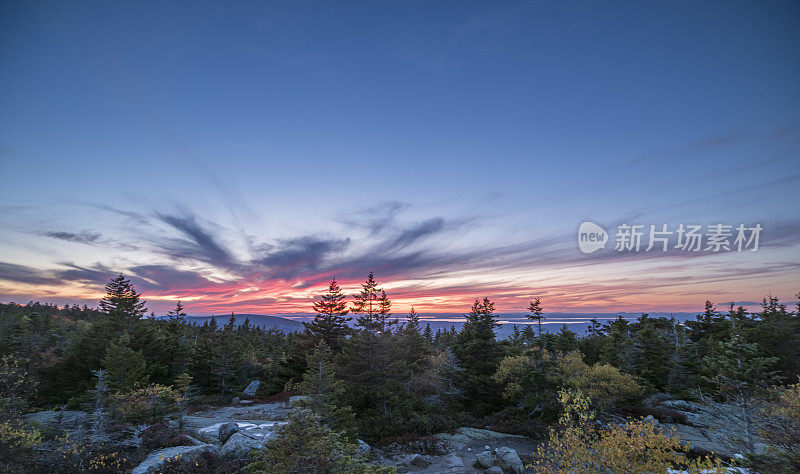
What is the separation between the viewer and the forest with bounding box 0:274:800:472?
12102mm

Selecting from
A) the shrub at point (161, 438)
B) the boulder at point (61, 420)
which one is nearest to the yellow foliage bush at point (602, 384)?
the shrub at point (161, 438)

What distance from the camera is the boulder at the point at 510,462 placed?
1905cm

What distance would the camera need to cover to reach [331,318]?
45188mm

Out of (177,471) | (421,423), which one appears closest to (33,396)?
(177,471)

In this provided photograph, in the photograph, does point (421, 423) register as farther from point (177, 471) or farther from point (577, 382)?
point (177, 471)

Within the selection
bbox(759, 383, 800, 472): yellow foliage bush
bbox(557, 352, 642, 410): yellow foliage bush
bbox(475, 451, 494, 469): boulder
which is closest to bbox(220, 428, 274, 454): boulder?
bbox(475, 451, 494, 469): boulder

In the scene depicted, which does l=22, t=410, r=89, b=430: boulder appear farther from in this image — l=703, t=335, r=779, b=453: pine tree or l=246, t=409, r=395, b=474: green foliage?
l=703, t=335, r=779, b=453: pine tree

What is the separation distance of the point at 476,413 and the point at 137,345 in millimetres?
40831

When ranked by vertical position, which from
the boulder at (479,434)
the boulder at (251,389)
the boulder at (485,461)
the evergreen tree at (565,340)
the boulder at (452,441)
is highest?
the evergreen tree at (565,340)

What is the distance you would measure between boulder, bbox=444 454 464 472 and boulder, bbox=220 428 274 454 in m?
11.7

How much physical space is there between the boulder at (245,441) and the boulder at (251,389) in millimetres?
21649

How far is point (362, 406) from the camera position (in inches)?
1038

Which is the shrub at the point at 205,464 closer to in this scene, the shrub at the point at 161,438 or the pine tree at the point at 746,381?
the shrub at the point at 161,438

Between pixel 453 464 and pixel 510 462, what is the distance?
370 centimetres
